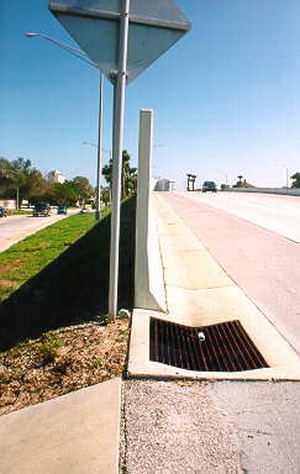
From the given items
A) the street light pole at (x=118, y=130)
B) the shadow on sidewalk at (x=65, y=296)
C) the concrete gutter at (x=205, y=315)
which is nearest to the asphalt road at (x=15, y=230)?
the shadow on sidewalk at (x=65, y=296)

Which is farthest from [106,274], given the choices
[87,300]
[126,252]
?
[87,300]

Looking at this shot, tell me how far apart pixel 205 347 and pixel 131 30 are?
3.33 metres

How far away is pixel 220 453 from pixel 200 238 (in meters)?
9.62

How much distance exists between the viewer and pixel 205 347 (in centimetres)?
459

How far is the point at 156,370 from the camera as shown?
12.1ft

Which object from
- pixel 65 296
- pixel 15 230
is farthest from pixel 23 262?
pixel 15 230

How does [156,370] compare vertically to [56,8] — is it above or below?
below

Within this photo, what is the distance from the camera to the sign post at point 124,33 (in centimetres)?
439

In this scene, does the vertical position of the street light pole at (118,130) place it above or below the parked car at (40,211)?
above

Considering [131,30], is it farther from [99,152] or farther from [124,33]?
[99,152]

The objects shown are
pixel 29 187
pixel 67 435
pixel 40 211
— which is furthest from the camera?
pixel 29 187

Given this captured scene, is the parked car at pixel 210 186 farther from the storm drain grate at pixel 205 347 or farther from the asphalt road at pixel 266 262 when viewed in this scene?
the storm drain grate at pixel 205 347

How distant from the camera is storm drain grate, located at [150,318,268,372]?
4152 mm

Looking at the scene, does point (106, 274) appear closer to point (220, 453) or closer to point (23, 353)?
point (23, 353)
